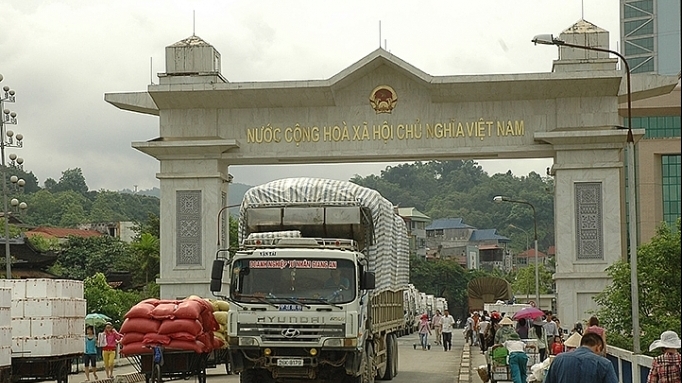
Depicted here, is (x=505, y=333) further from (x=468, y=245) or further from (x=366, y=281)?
(x=468, y=245)

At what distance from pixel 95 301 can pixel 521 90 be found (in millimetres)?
24841

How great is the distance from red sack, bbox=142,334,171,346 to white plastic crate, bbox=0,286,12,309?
2653mm

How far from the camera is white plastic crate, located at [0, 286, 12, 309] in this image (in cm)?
1975

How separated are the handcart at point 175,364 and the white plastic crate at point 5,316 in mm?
2635

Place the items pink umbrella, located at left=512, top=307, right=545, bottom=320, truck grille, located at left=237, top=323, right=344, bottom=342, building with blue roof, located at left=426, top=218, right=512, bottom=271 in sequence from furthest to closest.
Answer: building with blue roof, located at left=426, top=218, right=512, bottom=271 → pink umbrella, located at left=512, top=307, right=545, bottom=320 → truck grille, located at left=237, top=323, right=344, bottom=342

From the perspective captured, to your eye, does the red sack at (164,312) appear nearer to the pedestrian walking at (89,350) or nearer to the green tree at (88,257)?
the pedestrian walking at (89,350)

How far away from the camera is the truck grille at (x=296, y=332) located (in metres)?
19.1

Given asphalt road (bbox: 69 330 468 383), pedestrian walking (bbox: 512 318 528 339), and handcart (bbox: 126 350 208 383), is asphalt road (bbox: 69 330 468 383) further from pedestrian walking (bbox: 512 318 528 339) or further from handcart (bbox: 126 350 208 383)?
handcart (bbox: 126 350 208 383)

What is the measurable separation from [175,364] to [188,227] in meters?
13.5

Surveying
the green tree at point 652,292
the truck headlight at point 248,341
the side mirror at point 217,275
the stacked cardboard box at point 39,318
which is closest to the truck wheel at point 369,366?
the truck headlight at point 248,341

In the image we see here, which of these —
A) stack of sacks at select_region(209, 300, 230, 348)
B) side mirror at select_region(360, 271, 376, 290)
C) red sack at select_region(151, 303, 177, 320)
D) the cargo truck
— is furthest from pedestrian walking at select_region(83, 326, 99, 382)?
side mirror at select_region(360, 271, 376, 290)

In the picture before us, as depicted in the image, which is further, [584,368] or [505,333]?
[505,333]

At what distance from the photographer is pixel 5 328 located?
789 inches

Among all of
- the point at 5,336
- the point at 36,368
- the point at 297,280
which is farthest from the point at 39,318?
the point at 297,280
